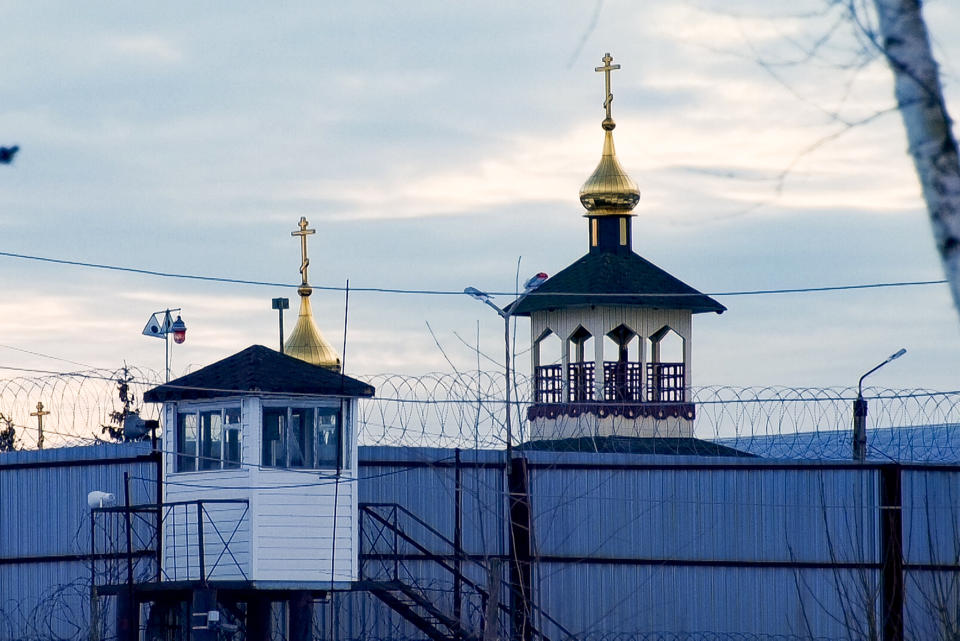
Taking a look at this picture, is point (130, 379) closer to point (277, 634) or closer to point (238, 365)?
point (238, 365)

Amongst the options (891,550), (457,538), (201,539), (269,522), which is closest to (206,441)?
(269,522)

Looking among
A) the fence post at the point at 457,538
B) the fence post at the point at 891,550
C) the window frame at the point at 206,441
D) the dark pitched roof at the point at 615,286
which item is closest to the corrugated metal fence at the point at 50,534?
the window frame at the point at 206,441

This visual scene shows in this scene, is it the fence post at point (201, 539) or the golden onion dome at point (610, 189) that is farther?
the golden onion dome at point (610, 189)

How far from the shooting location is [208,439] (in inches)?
850

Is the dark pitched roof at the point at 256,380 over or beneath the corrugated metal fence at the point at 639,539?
over

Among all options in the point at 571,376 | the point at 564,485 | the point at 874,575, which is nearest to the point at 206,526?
the point at 564,485

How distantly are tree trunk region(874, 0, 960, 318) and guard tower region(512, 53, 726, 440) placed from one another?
89.6ft

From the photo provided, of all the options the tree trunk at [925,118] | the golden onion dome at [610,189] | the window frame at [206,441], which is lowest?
the window frame at [206,441]

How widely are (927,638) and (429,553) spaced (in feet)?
20.5

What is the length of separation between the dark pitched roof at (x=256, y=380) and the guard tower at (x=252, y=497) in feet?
0.06

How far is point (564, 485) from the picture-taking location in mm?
23609

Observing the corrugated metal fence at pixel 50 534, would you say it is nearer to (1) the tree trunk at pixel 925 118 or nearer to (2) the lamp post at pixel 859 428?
(2) the lamp post at pixel 859 428

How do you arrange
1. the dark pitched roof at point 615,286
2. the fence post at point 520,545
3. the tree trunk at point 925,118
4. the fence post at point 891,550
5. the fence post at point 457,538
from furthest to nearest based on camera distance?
the dark pitched roof at point 615,286, the fence post at point 520,545, the fence post at point 457,538, the fence post at point 891,550, the tree trunk at point 925,118

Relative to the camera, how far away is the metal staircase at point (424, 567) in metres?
22.4
